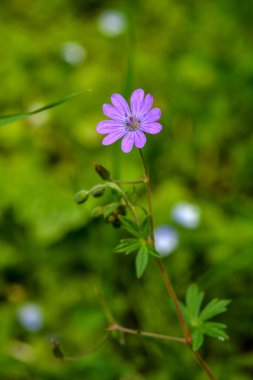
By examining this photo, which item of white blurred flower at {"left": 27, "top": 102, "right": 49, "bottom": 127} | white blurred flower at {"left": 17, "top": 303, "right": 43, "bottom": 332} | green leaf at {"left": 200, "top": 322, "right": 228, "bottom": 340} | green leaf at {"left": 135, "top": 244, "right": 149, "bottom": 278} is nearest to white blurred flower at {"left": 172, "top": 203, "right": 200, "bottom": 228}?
white blurred flower at {"left": 17, "top": 303, "right": 43, "bottom": 332}

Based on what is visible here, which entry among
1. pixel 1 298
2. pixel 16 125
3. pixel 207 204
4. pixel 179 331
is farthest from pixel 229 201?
pixel 16 125

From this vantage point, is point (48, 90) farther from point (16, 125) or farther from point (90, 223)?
point (90, 223)

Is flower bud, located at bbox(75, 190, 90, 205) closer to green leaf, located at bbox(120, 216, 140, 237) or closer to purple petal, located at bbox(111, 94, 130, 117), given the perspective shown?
green leaf, located at bbox(120, 216, 140, 237)

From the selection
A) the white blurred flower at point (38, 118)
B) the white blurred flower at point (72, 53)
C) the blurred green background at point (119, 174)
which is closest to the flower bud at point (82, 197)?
the blurred green background at point (119, 174)

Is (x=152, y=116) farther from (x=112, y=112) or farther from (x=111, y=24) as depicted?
(x=111, y=24)

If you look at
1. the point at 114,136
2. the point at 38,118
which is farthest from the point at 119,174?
the point at 38,118

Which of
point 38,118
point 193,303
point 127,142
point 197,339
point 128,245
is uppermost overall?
point 38,118
